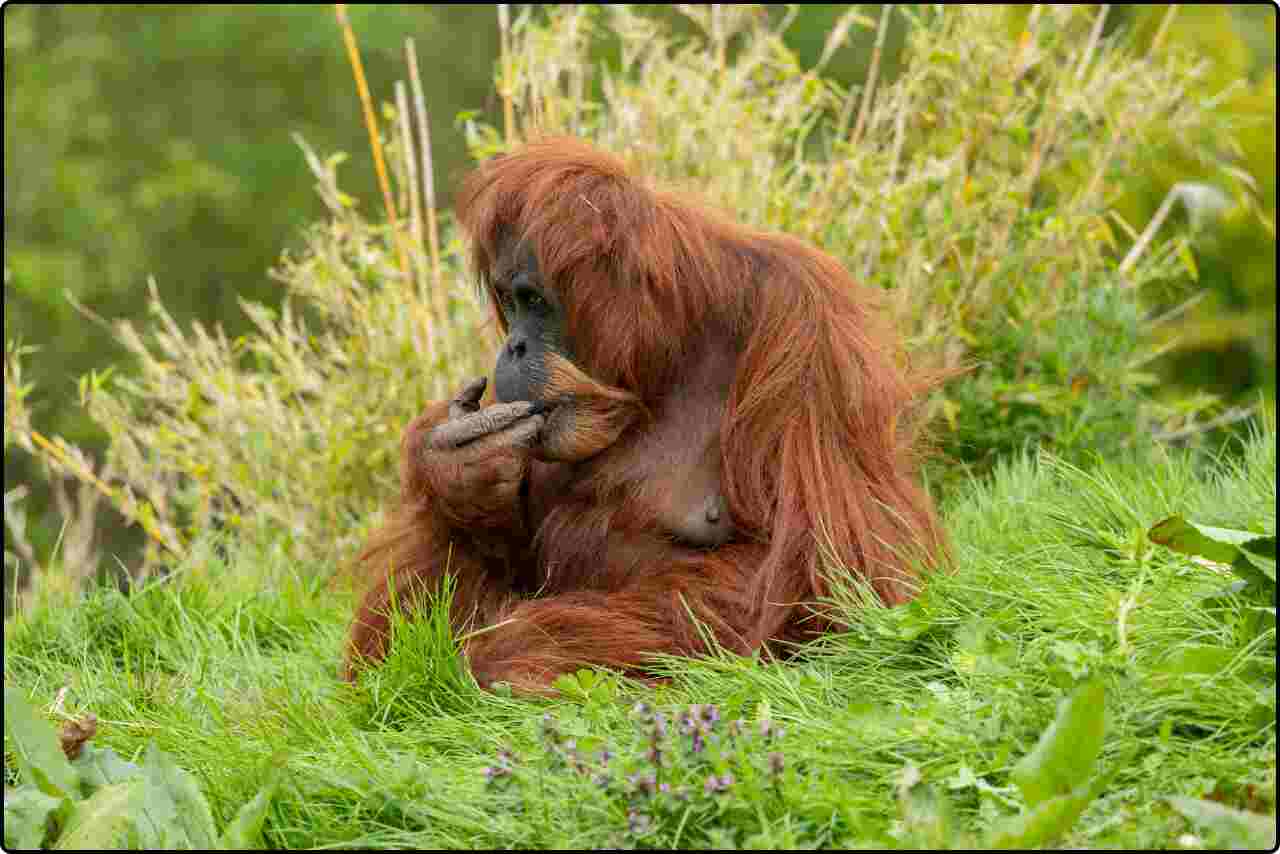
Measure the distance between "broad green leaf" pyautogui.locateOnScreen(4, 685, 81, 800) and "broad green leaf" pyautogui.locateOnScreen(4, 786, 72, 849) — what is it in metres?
0.10

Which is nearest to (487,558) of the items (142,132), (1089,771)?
(1089,771)

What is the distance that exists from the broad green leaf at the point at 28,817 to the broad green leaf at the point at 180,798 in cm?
16

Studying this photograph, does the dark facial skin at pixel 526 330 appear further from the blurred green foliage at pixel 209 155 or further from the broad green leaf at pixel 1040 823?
the blurred green foliage at pixel 209 155

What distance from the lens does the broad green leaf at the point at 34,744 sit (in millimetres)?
3023

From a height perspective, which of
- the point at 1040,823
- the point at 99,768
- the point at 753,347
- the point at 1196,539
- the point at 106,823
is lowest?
the point at 99,768

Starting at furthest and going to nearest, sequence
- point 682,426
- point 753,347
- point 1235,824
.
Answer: point 682,426 → point 753,347 → point 1235,824

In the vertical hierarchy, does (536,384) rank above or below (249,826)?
above

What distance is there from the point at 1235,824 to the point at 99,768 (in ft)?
6.88

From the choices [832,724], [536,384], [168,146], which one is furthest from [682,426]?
[168,146]

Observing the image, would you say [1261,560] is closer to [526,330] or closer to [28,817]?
[526,330]

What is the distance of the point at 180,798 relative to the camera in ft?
9.70

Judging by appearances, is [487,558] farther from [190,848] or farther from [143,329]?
[143,329]

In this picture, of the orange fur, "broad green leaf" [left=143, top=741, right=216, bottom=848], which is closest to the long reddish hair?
the orange fur

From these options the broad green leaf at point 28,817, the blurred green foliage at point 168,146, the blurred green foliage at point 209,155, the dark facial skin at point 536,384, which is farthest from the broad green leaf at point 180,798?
the blurred green foliage at point 168,146
